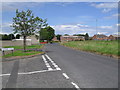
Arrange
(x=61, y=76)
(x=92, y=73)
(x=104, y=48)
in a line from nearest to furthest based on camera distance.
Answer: (x=61, y=76)
(x=92, y=73)
(x=104, y=48)

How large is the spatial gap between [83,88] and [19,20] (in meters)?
19.1

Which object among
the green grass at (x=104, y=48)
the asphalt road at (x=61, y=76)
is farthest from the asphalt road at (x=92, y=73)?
the green grass at (x=104, y=48)

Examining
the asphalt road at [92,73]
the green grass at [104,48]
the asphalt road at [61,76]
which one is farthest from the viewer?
Result: the green grass at [104,48]

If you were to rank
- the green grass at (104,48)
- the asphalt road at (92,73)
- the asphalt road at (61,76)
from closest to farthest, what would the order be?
the asphalt road at (61,76)
the asphalt road at (92,73)
the green grass at (104,48)

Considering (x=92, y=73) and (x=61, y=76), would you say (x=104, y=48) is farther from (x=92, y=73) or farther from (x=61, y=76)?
(x=61, y=76)

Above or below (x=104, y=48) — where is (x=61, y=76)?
below

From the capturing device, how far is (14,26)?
22.6m

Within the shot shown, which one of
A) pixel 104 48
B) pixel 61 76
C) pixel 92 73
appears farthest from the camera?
pixel 104 48

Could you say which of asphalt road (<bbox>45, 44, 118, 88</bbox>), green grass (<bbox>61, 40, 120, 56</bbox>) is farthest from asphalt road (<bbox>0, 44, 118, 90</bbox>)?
green grass (<bbox>61, 40, 120, 56</bbox>)

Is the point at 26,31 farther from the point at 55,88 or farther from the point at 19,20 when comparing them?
the point at 55,88

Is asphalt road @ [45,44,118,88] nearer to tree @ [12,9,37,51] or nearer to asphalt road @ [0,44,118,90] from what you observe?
asphalt road @ [0,44,118,90]

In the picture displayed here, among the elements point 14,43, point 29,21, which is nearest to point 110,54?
point 29,21

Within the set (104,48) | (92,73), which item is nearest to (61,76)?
(92,73)

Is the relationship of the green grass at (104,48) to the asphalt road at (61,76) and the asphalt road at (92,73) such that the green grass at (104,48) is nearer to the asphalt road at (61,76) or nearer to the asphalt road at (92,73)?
the asphalt road at (92,73)
